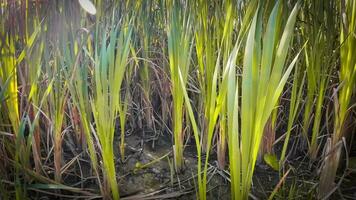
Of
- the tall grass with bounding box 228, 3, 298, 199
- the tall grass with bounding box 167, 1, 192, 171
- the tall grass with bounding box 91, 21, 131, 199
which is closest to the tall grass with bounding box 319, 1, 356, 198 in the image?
the tall grass with bounding box 228, 3, 298, 199

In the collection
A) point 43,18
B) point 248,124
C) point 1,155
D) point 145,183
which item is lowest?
point 145,183

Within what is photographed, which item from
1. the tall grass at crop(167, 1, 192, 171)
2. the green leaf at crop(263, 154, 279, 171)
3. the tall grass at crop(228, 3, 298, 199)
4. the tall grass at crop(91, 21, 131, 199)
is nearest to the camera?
the tall grass at crop(228, 3, 298, 199)

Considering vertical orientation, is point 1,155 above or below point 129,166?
above

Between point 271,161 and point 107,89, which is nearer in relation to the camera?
point 107,89

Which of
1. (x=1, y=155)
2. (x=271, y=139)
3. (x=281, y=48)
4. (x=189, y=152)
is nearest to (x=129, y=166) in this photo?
(x=189, y=152)

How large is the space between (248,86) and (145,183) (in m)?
0.48

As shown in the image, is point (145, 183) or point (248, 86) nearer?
point (248, 86)

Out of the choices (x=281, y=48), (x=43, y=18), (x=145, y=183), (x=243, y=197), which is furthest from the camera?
(x=145, y=183)

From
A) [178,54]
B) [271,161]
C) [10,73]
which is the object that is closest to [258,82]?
[178,54]

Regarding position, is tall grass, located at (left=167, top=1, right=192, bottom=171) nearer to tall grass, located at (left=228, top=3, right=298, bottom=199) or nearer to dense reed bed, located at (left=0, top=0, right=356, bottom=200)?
dense reed bed, located at (left=0, top=0, right=356, bottom=200)

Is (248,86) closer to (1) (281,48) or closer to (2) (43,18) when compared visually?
(1) (281,48)

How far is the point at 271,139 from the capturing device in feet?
3.35

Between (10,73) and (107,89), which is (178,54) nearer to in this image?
(107,89)

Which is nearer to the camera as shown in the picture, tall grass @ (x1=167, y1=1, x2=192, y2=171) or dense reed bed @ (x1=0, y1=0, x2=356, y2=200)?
dense reed bed @ (x1=0, y1=0, x2=356, y2=200)
